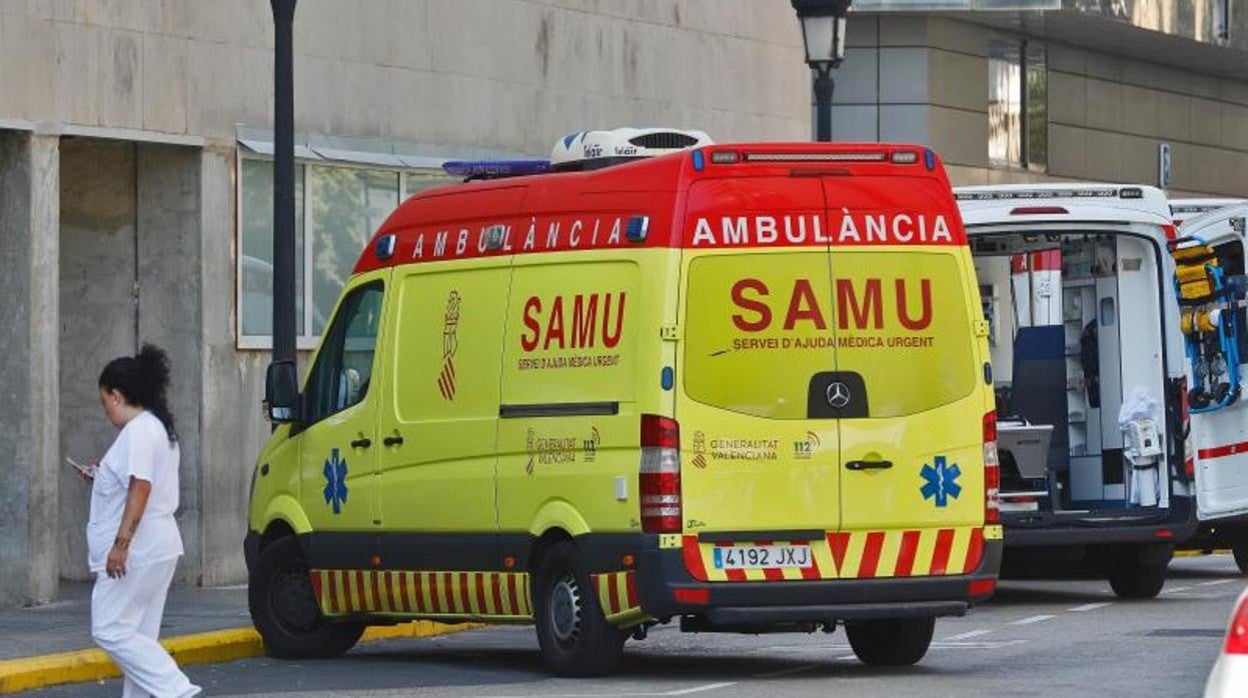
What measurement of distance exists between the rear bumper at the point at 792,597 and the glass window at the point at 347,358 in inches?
111

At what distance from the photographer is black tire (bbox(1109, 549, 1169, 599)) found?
21266 millimetres

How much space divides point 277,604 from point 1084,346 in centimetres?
686

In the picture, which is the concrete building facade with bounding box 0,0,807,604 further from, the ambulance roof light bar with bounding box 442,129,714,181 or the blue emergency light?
the blue emergency light

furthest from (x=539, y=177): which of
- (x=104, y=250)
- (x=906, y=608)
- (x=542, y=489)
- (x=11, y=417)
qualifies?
(x=104, y=250)

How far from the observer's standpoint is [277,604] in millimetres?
17578

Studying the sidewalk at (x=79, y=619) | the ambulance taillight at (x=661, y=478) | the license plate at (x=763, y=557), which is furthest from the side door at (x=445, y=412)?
the sidewalk at (x=79, y=619)

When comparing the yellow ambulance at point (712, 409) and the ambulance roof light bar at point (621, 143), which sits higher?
the ambulance roof light bar at point (621, 143)

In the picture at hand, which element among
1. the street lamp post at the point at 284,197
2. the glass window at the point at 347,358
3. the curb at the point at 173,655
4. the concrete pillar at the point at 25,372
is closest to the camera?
the curb at the point at 173,655

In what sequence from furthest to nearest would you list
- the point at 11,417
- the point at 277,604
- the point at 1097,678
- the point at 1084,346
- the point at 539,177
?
the point at 1084,346
the point at 11,417
the point at 277,604
the point at 539,177
the point at 1097,678

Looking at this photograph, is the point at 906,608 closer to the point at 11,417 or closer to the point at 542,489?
the point at 542,489

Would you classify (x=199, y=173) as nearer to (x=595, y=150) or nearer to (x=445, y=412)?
(x=595, y=150)

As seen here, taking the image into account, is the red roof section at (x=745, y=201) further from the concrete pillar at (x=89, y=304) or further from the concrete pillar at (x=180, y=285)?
the concrete pillar at (x=89, y=304)

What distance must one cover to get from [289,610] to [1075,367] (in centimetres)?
691

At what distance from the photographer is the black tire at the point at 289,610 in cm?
1752
